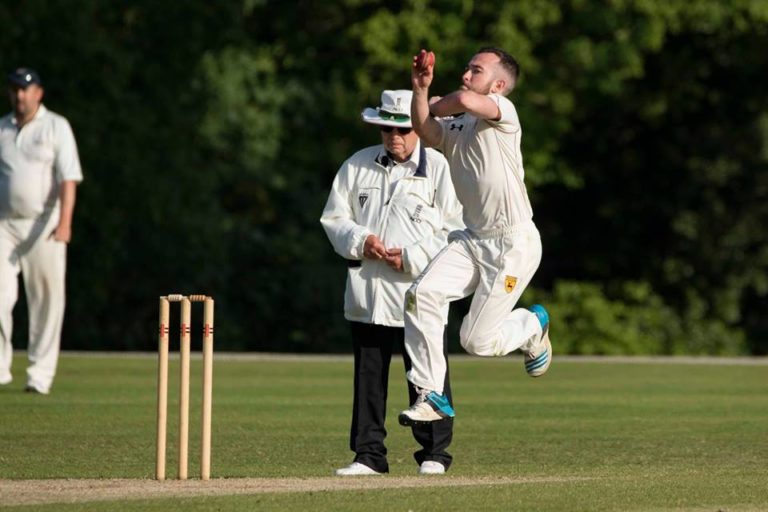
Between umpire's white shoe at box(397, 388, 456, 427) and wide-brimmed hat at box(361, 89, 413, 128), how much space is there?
145 centimetres

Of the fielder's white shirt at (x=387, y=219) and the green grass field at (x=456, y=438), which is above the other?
the fielder's white shirt at (x=387, y=219)

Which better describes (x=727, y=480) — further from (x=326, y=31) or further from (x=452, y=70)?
(x=326, y=31)

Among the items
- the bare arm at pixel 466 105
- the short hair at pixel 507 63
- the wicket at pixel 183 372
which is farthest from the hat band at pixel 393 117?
the wicket at pixel 183 372

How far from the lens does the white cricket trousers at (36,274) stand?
1434cm

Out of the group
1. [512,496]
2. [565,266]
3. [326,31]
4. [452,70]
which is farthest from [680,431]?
[565,266]

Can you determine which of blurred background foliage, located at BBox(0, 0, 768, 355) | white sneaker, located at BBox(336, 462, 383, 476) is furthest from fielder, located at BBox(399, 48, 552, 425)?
blurred background foliage, located at BBox(0, 0, 768, 355)

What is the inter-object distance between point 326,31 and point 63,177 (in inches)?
747

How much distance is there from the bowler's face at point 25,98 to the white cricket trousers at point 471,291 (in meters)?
5.89

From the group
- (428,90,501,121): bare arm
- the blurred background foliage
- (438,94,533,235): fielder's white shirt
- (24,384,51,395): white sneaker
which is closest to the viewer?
(428,90,501,121): bare arm

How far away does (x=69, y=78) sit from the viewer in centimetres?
2828

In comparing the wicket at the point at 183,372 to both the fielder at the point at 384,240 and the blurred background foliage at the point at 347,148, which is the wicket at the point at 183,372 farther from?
the blurred background foliage at the point at 347,148

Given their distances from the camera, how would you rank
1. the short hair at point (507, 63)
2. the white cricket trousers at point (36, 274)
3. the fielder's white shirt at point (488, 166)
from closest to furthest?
the fielder's white shirt at point (488, 166)
the short hair at point (507, 63)
the white cricket trousers at point (36, 274)

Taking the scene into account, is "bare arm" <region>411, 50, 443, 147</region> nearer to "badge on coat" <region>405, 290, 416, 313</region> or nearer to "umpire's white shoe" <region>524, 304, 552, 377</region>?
"badge on coat" <region>405, 290, 416, 313</region>

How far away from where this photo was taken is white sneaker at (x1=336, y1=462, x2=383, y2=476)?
9477 millimetres
